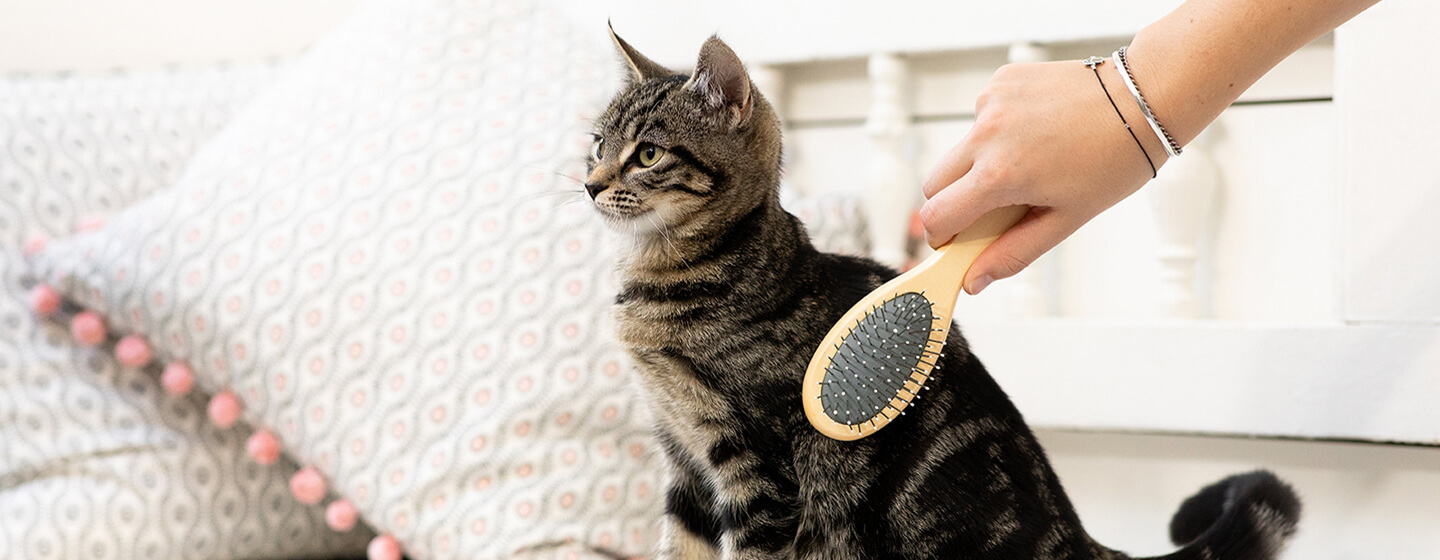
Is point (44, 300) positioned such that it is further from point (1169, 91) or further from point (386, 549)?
point (1169, 91)

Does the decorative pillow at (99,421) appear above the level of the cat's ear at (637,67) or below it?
below

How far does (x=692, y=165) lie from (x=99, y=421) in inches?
29.5

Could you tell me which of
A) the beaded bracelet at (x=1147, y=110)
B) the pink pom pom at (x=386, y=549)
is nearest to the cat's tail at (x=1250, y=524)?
the beaded bracelet at (x=1147, y=110)

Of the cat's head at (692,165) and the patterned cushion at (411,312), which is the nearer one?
the cat's head at (692,165)

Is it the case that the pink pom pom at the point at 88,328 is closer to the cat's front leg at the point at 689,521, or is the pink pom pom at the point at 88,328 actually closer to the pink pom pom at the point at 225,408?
the pink pom pom at the point at 225,408

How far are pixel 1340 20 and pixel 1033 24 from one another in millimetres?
534

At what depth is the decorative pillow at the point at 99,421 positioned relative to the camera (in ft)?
3.38

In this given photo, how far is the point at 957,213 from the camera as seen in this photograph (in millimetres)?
682

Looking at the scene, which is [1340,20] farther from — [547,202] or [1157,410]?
[547,202]

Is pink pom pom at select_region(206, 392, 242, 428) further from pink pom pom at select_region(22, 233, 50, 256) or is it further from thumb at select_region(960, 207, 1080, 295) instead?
thumb at select_region(960, 207, 1080, 295)

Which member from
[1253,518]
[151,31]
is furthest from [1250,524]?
[151,31]

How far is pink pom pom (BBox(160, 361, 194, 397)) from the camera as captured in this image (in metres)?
1.10

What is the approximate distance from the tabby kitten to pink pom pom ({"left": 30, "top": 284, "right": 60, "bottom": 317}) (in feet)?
2.24

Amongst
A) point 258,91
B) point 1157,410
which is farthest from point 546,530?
point 258,91
